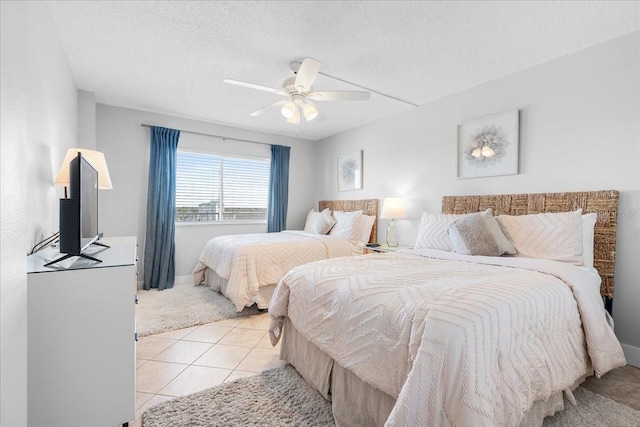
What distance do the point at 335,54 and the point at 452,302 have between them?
2232mm

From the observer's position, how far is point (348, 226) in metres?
4.39

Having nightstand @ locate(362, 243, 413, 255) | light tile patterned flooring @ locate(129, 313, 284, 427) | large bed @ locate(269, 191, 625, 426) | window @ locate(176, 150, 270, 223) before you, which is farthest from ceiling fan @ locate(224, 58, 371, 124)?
window @ locate(176, 150, 270, 223)

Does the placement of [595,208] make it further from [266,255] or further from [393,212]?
[266,255]

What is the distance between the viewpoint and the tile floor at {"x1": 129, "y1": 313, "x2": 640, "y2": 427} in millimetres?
1868

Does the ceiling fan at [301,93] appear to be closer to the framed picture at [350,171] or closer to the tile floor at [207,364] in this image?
the framed picture at [350,171]

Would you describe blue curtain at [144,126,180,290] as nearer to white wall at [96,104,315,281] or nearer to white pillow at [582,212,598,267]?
white wall at [96,104,315,281]

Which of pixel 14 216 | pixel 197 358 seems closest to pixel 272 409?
pixel 197 358

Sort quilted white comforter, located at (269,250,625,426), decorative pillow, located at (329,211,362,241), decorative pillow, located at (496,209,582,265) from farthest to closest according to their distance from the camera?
decorative pillow, located at (329,211,362,241) < decorative pillow, located at (496,209,582,265) < quilted white comforter, located at (269,250,625,426)

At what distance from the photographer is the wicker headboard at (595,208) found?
7.38 ft

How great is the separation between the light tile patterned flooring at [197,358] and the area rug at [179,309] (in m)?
0.14

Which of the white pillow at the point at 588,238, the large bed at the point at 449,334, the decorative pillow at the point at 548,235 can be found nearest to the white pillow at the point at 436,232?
the decorative pillow at the point at 548,235

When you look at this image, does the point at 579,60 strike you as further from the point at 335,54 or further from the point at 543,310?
the point at 543,310

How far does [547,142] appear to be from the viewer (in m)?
2.67

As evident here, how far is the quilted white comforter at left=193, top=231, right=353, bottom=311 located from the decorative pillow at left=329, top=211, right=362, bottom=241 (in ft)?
1.14
